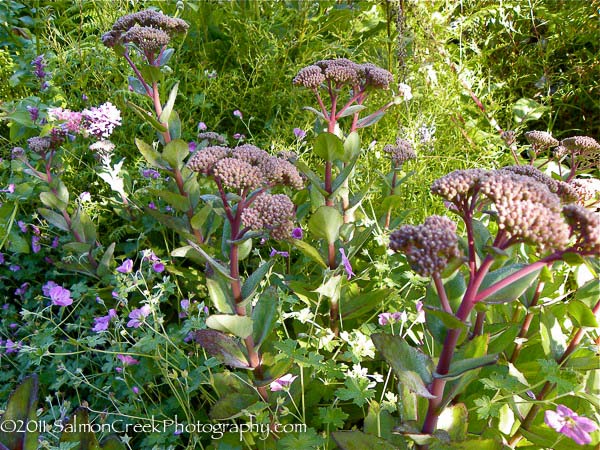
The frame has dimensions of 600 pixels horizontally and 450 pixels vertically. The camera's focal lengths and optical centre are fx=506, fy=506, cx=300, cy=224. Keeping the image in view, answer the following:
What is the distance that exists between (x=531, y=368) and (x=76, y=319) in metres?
1.81

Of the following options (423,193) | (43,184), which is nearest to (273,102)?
(423,193)

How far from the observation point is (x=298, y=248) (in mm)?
1662

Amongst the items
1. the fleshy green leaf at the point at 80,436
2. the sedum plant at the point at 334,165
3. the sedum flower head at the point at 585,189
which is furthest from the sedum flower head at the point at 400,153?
the fleshy green leaf at the point at 80,436

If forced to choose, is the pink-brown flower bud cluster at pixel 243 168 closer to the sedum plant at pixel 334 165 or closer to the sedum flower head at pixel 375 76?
the sedum plant at pixel 334 165

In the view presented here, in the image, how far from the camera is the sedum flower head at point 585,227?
0.93 meters

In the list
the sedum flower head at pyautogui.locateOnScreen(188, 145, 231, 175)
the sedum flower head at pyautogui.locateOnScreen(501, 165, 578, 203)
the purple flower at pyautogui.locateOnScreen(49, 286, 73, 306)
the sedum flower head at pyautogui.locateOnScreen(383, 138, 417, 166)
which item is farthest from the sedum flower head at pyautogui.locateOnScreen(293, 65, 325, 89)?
the purple flower at pyautogui.locateOnScreen(49, 286, 73, 306)

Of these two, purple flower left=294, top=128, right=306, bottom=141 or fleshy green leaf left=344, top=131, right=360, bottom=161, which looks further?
purple flower left=294, top=128, right=306, bottom=141

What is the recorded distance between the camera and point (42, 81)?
2.82m

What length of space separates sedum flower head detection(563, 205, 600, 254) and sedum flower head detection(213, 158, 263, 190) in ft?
2.34

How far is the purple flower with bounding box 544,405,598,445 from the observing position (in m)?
1.01

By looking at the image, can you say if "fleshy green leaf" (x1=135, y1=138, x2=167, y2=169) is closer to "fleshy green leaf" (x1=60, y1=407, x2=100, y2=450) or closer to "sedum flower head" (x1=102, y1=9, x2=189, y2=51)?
"sedum flower head" (x1=102, y1=9, x2=189, y2=51)

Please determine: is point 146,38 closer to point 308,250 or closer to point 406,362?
point 308,250

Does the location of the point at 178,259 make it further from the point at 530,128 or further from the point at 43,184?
the point at 530,128

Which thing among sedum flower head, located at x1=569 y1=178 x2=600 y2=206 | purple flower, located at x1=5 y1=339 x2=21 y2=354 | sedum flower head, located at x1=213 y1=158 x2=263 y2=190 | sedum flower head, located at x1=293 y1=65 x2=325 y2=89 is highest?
sedum flower head, located at x1=293 y1=65 x2=325 y2=89
